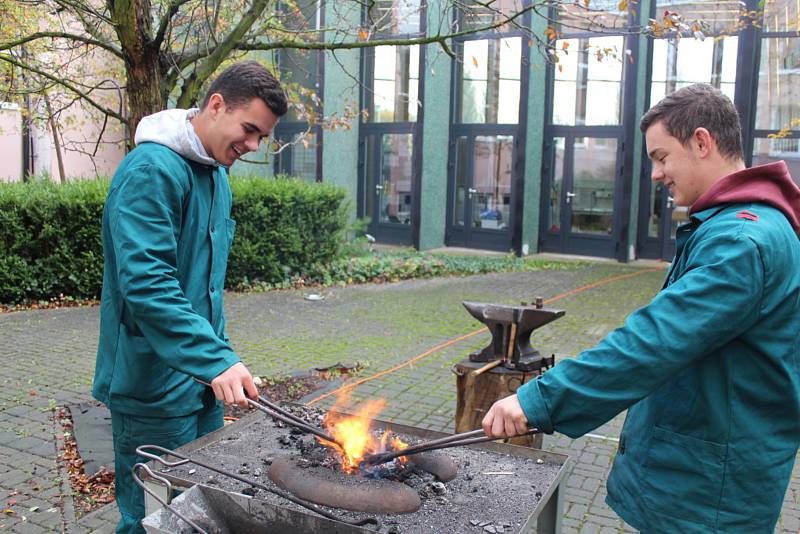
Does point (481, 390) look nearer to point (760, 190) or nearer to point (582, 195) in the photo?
point (760, 190)

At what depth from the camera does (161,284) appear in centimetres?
247

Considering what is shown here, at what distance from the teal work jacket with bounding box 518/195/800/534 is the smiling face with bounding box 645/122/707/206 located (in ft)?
0.36

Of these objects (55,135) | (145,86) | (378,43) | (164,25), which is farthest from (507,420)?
(55,135)

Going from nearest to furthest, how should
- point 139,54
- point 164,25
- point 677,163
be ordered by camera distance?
point 677,163, point 164,25, point 139,54

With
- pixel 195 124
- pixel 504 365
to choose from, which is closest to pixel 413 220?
pixel 504 365

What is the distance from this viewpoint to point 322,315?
1010 centimetres

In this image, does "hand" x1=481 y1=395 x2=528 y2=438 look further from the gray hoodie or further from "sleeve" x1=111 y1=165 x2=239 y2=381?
the gray hoodie

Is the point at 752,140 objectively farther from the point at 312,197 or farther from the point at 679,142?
the point at 679,142

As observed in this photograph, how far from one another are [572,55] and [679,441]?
15.6m

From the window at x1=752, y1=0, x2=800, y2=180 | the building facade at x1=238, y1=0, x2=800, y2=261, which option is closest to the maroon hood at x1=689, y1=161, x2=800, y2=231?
the building facade at x1=238, y1=0, x2=800, y2=261

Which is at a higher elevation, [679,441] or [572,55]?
[572,55]

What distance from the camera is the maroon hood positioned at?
2.11m

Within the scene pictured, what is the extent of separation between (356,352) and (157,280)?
18.6 feet

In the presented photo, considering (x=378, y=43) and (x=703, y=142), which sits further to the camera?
(x=378, y=43)
